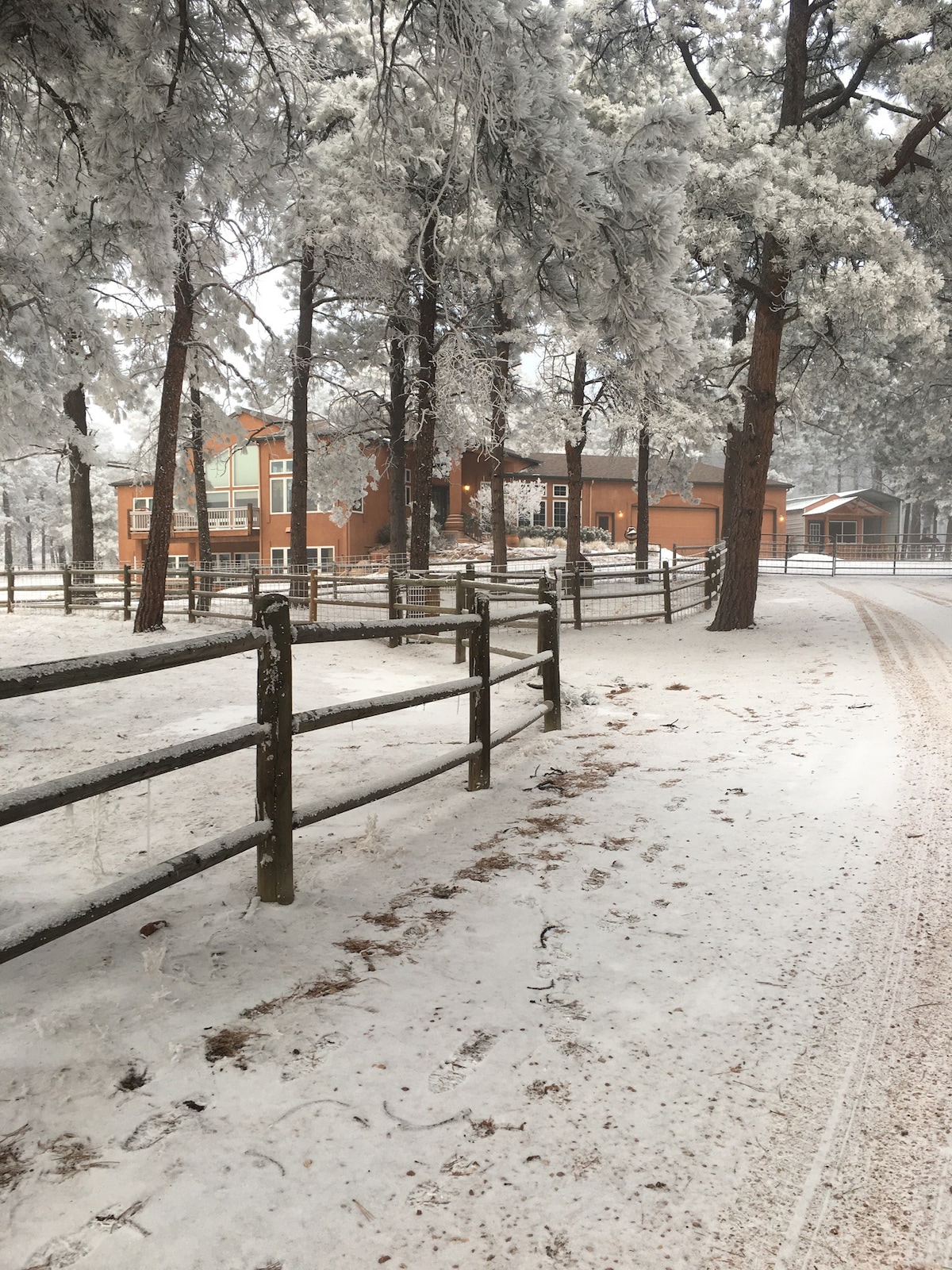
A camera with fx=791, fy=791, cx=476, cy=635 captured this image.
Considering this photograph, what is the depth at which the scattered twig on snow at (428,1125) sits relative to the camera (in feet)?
7.48

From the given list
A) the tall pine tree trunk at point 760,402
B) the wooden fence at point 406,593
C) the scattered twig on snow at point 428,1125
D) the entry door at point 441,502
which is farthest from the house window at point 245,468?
the scattered twig on snow at point 428,1125

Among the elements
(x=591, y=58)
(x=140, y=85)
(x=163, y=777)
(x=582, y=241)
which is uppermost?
(x=591, y=58)

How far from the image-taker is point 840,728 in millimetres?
6996

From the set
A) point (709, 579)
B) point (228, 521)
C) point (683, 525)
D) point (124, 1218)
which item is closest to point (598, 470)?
point (683, 525)

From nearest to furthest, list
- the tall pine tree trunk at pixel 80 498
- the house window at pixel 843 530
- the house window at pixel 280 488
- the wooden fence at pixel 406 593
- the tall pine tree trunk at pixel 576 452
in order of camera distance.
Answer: the wooden fence at pixel 406 593, the tall pine tree trunk at pixel 576 452, the tall pine tree trunk at pixel 80 498, the house window at pixel 280 488, the house window at pixel 843 530

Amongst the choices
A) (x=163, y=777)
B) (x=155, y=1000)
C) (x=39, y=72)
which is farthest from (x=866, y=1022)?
(x=39, y=72)

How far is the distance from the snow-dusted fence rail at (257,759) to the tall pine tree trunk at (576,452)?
1604 cm

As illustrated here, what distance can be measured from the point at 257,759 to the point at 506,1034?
149cm

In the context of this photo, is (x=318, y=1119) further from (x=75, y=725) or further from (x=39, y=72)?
(x=39, y=72)

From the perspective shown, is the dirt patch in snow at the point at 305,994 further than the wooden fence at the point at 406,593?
No

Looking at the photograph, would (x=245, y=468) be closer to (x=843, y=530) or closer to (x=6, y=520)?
(x=6, y=520)

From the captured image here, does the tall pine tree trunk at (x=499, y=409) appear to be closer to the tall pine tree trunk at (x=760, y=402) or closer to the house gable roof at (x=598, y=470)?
the tall pine tree trunk at (x=760, y=402)

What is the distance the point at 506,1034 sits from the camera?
2730mm

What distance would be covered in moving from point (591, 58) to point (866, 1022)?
17144mm
